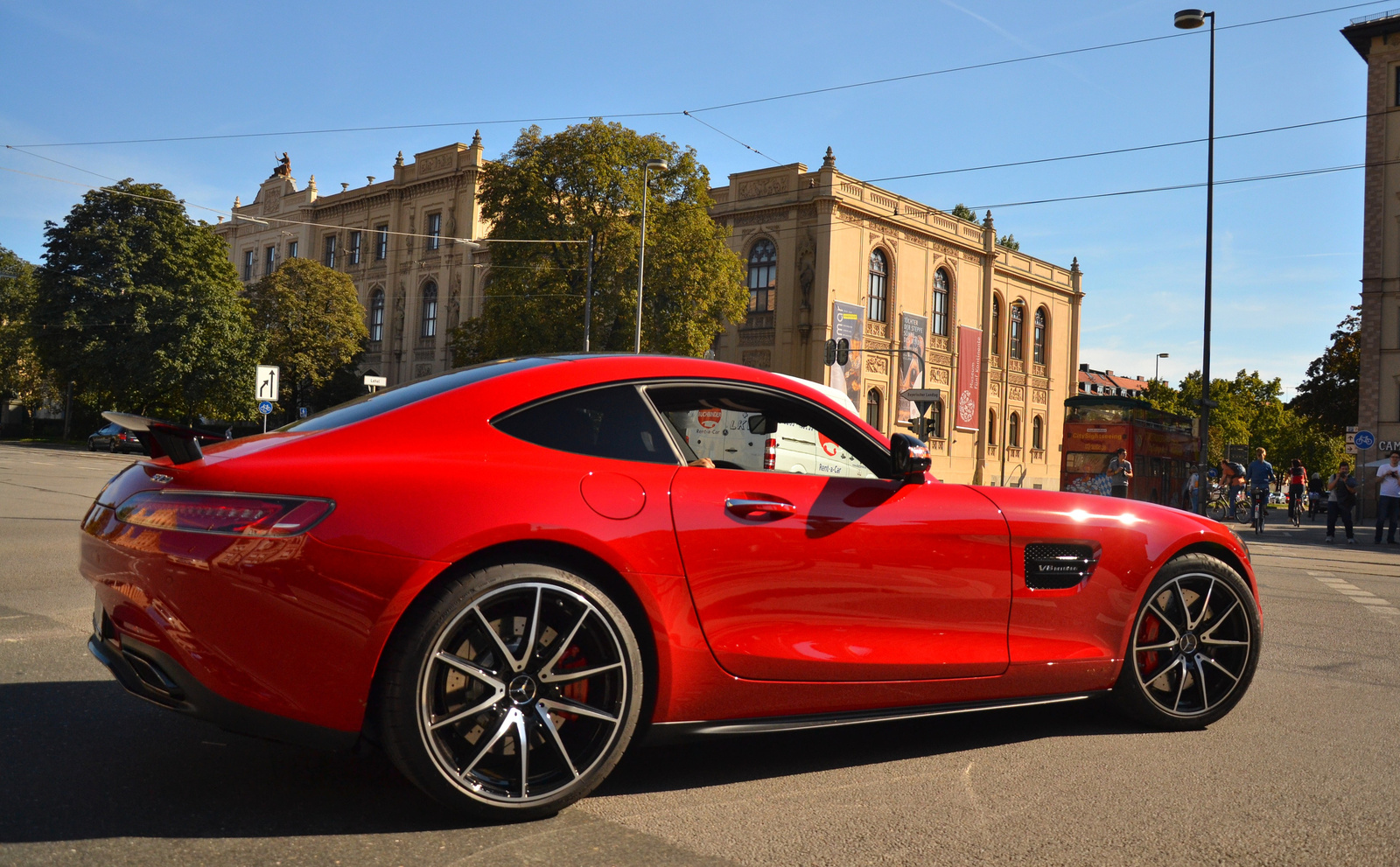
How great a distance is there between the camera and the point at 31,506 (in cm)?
1464

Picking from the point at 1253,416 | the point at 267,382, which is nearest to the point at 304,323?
the point at 267,382

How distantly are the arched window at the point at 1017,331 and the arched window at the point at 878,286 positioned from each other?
1196 centimetres

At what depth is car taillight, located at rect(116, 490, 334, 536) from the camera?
2795mm

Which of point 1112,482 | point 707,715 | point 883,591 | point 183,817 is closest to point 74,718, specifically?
point 183,817

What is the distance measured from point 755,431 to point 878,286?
47647 millimetres

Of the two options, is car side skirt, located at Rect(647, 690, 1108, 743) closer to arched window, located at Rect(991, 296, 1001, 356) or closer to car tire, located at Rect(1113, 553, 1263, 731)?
car tire, located at Rect(1113, 553, 1263, 731)

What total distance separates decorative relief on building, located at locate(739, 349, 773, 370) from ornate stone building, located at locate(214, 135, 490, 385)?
50.9ft

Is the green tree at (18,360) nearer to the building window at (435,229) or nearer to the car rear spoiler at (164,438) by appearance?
the building window at (435,229)

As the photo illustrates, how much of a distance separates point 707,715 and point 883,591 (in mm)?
715

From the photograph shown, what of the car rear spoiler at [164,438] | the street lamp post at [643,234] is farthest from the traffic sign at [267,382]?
the car rear spoiler at [164,438]

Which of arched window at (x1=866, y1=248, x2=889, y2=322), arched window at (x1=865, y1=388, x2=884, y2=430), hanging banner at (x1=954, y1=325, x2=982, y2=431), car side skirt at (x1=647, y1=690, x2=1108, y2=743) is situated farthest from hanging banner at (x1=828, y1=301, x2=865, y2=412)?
car side skirt at (x1=647, y1=690, x2=1108, y2=743)

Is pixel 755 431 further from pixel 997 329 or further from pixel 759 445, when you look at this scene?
pixel 997 329

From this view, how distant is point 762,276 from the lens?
48.6 m

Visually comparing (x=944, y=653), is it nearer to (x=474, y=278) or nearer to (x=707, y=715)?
(x=707, y=715)
